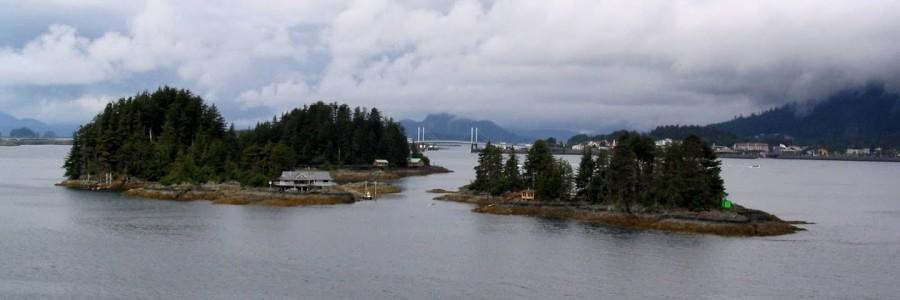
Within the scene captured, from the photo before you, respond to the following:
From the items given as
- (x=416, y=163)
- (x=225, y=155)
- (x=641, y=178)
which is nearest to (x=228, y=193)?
A: (x=225, y=155)

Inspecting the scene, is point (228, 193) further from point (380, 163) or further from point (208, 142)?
point (380, 163)

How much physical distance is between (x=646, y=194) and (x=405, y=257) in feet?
77.7

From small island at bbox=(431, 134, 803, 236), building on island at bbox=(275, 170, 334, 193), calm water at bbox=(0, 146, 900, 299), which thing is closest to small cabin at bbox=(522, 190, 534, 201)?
small island at bbox=(431, 134, 803, 236)

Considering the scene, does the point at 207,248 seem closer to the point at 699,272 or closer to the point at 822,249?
the point at 699,272

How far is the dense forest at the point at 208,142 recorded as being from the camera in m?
84.9

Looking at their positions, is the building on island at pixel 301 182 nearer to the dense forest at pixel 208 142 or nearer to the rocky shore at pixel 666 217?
the dense forest at pixel 208 142

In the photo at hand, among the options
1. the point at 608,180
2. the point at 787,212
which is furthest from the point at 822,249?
the point at 787,212

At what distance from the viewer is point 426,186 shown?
9862cm

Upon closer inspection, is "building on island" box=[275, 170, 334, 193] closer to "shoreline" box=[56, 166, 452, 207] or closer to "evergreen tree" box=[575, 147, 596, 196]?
"shoreline" box=[56, 166, 452, 207]

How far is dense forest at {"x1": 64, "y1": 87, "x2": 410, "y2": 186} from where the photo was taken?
3342 inches

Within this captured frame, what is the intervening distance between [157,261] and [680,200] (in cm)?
3480

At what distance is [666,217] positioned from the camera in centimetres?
5475

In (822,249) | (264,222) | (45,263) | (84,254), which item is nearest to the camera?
(45,263)

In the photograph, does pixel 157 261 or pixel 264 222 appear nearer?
pixel 157 261
